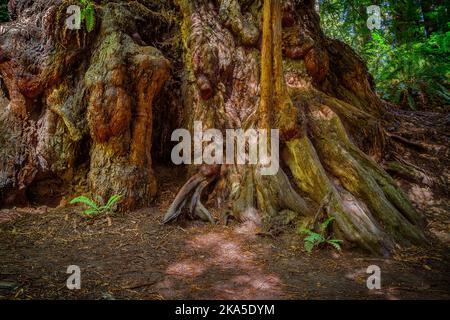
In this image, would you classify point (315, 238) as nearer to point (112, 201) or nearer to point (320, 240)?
point (320, 240)

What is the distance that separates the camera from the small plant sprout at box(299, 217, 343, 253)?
426cm

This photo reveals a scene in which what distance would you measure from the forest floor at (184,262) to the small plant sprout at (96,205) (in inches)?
5.7

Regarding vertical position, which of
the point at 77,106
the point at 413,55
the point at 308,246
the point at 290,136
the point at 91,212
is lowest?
the point at 308,246

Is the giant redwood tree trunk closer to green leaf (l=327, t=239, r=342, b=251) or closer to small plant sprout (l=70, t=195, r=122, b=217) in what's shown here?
small plant sprout (l=70, t=195, r=122, b=217)

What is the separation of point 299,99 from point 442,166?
11.2ft

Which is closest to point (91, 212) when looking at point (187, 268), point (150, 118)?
point (150, 118)

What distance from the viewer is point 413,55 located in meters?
10.5

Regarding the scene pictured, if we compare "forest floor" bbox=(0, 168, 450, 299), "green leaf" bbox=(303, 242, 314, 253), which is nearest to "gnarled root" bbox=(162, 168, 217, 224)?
"forest floor" bbox=(0, 168, 450, 299)

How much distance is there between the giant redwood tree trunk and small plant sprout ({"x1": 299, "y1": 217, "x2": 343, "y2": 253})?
289 millimetres

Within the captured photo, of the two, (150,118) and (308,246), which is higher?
(150,118)

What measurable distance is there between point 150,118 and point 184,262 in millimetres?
2841

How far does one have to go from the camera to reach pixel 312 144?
5680mm

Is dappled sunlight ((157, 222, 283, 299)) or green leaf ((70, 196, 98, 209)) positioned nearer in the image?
dappled sunlight ((157, 222, 283, 299))
